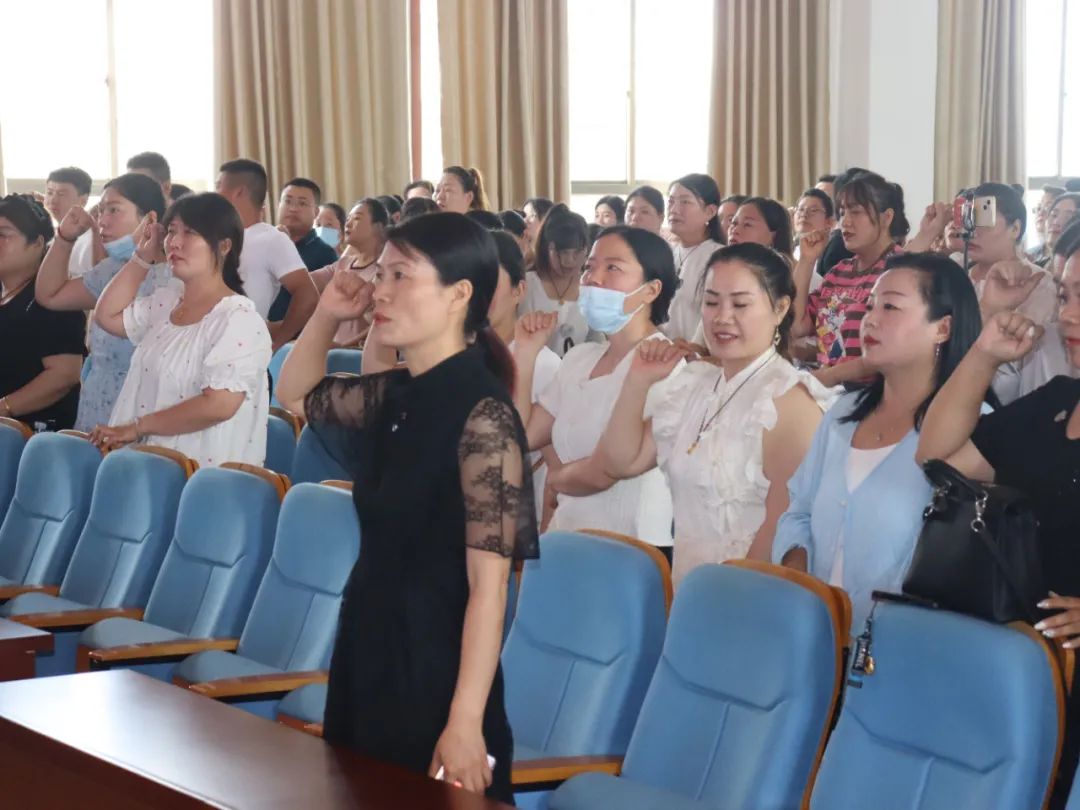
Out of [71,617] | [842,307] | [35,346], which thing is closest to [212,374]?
[71,617]

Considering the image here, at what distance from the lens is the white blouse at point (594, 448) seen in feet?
12.2

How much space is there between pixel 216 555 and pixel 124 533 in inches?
18.5

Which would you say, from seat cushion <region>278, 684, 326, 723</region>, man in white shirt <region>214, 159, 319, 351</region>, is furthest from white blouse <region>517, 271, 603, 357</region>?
seat cushion <region>278, 684, 326, 723</region>

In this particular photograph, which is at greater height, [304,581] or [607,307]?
[607,307]

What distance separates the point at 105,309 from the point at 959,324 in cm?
303

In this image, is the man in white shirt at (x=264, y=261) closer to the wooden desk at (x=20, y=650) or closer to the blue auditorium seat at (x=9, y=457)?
the blue auditorium seat at (x=9, y=457)

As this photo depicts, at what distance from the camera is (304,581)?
3541mm

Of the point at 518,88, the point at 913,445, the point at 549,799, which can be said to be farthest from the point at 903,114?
the point at 549,799

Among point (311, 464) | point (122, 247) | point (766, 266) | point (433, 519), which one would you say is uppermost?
point (122, 247)

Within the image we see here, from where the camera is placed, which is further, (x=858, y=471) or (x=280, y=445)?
(x=280, y=445)

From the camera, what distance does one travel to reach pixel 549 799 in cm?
263

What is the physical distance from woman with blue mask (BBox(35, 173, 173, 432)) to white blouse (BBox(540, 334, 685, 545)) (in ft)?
6.00

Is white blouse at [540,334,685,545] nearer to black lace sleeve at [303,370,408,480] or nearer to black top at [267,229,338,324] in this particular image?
black lace sleeve at [303,370,408,480]

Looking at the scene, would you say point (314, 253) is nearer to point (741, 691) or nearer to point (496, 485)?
point (741, 691)
